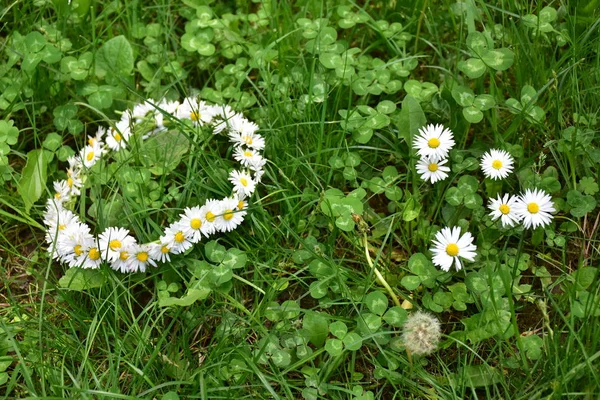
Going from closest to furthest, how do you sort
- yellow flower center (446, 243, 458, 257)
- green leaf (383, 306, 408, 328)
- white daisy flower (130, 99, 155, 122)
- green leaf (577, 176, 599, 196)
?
green leaf (383, 306, 408, 328)
yellow flower center (446, 243, 458, 257)
green leaf (577, 176, 599, 196)
white daisy flower (130, 99, 155, 122)

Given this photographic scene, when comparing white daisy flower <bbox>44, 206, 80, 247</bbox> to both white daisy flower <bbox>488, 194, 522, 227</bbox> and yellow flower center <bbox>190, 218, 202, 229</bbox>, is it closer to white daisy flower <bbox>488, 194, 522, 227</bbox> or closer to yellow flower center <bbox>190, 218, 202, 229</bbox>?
yellow flower center <bbox>190, 218, 202, 229</bbox>

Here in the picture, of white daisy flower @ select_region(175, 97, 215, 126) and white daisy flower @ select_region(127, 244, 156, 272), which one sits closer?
white daisy flower @ select_region(127, 244, 156, 272)

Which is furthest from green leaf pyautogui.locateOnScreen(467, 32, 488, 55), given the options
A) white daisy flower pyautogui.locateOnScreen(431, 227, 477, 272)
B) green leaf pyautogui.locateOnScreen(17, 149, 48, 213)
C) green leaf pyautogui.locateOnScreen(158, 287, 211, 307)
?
green leaf pyautogui.locateOnScreen(17, 149, 48, 213)

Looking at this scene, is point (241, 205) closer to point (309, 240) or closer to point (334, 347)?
point (309, 240)

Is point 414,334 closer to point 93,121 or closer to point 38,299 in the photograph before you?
point 38,299

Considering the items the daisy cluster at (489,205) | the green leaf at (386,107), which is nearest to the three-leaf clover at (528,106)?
the daisy cluster at (489,205)

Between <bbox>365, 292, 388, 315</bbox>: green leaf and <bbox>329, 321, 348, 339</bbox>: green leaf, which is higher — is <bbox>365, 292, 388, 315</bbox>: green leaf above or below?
above

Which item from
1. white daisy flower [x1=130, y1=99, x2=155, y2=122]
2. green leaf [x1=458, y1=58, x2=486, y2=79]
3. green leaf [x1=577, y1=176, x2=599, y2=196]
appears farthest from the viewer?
white daisy flower [x1=130, y1=99, x2=155, y2=122]

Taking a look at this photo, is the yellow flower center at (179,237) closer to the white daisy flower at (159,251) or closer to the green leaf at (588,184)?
the white daisy flower at (159,251)
